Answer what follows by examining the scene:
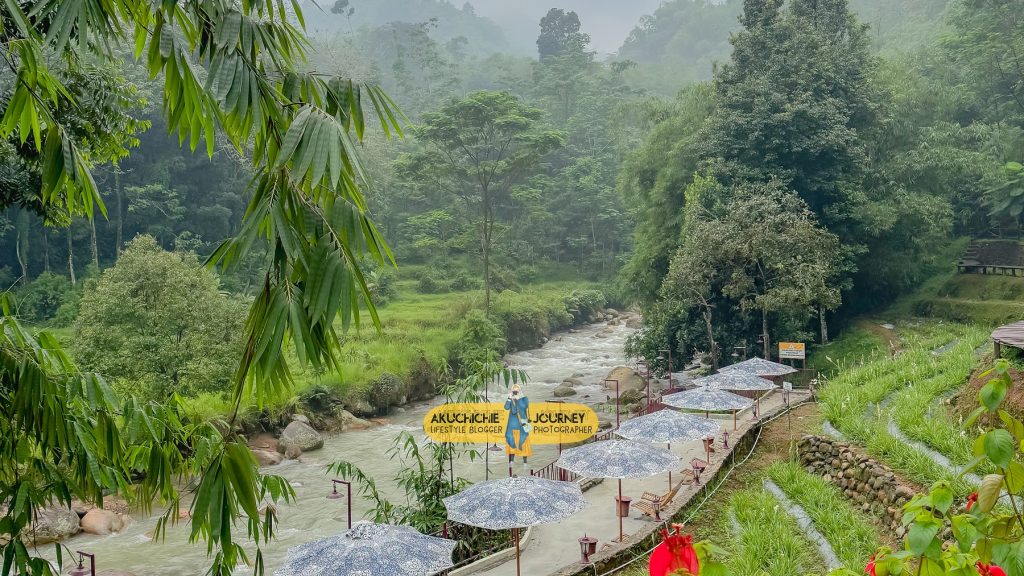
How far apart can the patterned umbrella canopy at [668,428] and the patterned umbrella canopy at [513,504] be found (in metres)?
3.26

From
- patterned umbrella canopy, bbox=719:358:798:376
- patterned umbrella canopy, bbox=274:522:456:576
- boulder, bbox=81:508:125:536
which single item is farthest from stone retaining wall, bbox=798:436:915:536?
boulder, bbox=81:508:125:536

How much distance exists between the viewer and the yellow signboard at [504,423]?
1095 cm

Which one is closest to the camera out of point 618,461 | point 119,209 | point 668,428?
point 618,461

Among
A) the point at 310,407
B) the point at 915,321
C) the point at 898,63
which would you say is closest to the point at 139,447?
the point at 310,407

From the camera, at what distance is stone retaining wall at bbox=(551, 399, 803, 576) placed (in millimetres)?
8938

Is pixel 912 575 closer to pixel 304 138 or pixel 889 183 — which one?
pixel 304 138

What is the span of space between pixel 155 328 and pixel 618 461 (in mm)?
12546

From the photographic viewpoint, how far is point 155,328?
17.4 meters

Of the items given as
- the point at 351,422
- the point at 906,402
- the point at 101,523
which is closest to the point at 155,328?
the point at 101,523

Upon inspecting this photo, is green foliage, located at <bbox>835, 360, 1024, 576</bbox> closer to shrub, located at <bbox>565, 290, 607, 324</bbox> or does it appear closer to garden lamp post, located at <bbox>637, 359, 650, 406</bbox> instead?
garden lamp post, located at <bbox>637, 359, 650, 406</bbox>

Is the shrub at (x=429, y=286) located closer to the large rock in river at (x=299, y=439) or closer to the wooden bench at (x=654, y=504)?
the large rock in river at (x=299, y=439)

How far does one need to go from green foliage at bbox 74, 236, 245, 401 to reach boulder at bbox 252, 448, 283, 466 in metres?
2.08

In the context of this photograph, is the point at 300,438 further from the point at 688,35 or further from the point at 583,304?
the point at 688,35

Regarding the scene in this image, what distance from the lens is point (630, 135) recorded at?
56.6 meters
